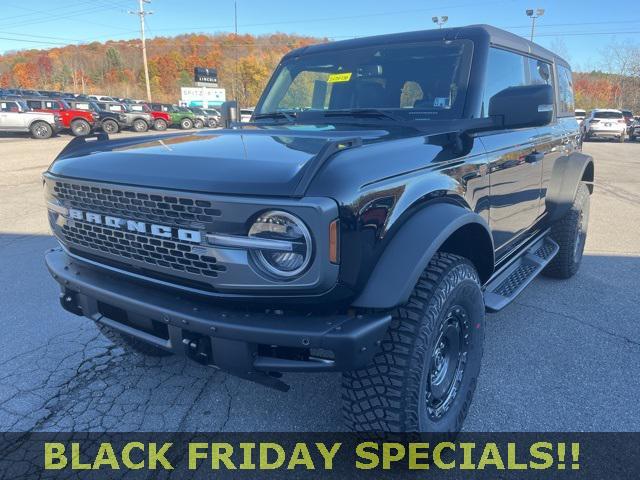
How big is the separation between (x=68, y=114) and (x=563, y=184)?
23442 millimetres

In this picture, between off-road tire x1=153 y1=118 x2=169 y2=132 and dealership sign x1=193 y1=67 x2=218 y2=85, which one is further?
dealership sign x1=193 y1=67 x2=218 y2=85

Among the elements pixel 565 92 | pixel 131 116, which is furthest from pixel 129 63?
pixel 565 92

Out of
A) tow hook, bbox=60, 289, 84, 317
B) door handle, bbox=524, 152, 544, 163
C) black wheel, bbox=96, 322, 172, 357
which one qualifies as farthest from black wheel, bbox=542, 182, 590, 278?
tow hook, bbox=60, 289, 84, 317

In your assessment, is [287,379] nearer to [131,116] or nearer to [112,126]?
[112,126]

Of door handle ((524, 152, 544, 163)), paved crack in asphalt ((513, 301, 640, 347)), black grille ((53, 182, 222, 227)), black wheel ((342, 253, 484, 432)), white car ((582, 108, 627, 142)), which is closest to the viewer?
black grille ((53, 182, 222, 227))

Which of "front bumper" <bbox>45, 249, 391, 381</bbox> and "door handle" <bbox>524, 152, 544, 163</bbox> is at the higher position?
"door handle" <bbox>524, 152, 544, 163</bbox>

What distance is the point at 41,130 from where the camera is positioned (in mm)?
22062

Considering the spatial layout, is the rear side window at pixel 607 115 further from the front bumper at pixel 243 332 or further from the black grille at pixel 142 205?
the black grille at pixel 142 205

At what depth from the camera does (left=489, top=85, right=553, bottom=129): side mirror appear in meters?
2.56

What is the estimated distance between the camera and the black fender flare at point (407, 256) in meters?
1.84

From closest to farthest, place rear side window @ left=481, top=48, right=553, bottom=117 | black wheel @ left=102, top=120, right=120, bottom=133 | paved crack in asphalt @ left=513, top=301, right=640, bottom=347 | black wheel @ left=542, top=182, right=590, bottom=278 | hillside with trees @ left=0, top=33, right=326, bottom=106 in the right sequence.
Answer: rear side window @ left=481, top=48, right=553, bottom=117, paved crack in asphalt @ left=513, top=301, right=640, bottom=347, black wheel @ left=542, top=182, right=590, bottom=278, black wheel @ left=102, top=120, right=120, bottom=133, hillside with trees @ left=0, top=33, right=326, bottom=106

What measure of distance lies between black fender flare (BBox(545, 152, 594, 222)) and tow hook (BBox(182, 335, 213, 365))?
3070mm

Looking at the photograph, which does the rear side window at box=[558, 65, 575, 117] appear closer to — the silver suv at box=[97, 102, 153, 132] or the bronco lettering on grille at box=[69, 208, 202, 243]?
the bronco lettering on grille at box=[69, 208, 202, 243]

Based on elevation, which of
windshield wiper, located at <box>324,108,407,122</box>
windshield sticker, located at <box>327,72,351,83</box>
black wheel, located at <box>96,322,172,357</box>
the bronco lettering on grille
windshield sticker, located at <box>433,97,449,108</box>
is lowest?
black wheel, located at <box>96,322,172,357</box>
